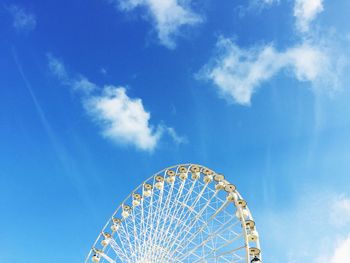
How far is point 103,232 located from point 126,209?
2.52 meters

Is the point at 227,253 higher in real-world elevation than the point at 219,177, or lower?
lower

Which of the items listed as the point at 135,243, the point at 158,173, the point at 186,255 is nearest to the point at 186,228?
the point at 186,255

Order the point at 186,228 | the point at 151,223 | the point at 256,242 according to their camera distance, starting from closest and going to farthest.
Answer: the point at 256,242, the point at 186,228, the point at 151,223

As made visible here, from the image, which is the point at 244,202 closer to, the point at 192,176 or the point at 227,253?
the point at 227,253

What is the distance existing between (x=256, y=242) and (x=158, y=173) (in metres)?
11.7

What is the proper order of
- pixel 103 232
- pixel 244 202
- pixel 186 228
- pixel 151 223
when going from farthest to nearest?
pixel 103 232 < pixel 151 223 < pixel 186 228 < pixel 244 202

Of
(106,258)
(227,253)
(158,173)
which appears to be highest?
(158,173)

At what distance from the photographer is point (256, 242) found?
2092 cm

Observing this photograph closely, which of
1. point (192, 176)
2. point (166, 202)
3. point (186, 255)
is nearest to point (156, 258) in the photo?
point (186, 255)

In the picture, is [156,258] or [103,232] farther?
[103,232]

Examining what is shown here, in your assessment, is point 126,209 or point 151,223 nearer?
point 151,223

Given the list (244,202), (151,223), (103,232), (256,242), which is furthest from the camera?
(103,232)

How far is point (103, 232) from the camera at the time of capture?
99.3 feet

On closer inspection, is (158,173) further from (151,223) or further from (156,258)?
(156,258)
